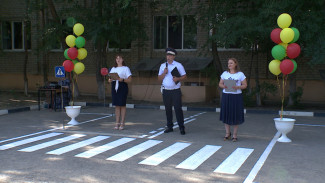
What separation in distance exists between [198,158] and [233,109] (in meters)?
1.91

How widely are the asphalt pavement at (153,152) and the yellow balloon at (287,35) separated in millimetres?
2281

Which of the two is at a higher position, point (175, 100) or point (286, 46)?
point (286, 46)

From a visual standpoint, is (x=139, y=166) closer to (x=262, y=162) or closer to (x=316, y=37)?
(x=262, y=162)

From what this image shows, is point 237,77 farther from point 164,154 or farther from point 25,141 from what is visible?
point 25,141

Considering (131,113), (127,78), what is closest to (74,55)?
(127,78)

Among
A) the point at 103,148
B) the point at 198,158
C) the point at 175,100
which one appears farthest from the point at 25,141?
the point at 198,158

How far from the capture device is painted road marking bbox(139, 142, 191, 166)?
6.24 m

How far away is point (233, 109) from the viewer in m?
8.01

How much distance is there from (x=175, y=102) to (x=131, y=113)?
15.3 feet

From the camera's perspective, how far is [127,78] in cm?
943

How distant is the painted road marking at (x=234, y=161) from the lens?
5.79 metres

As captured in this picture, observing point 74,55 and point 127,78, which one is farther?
point 74,55

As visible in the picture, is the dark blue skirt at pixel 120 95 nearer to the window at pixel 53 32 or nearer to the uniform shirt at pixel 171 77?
the uniform shirt at pixel 171 77

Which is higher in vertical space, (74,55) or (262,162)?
(74,55)
